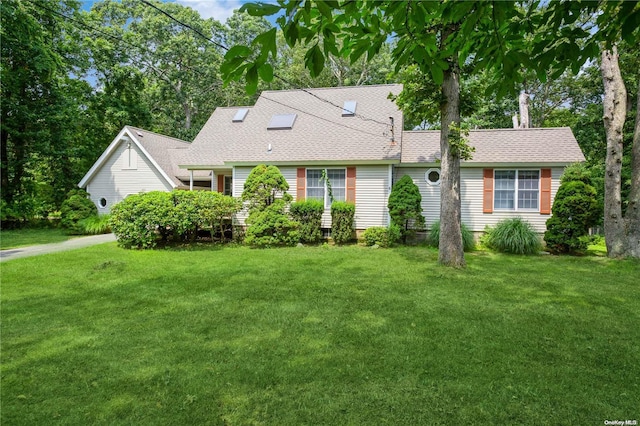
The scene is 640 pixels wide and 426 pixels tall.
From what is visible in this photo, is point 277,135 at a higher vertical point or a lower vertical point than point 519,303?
higher

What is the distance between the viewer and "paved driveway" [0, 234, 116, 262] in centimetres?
889

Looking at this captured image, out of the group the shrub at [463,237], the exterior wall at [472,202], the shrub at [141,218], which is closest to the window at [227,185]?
the shrub at [141,218]

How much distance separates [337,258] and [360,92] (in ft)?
29.5

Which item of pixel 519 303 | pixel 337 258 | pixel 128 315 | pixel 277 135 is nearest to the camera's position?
pixel 128 315

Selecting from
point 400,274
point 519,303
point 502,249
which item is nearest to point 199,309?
point 400,274

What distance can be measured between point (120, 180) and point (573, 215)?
57.8 feet

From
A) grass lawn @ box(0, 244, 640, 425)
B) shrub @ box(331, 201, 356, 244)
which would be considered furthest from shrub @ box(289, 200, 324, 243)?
grass lawn @ box(0, 244, 640, 425)

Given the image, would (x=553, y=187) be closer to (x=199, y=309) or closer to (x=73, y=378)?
(x=199, y=309)

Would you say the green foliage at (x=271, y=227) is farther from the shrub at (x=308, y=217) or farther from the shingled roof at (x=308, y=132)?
the shingled roof at (x=308, y=132)

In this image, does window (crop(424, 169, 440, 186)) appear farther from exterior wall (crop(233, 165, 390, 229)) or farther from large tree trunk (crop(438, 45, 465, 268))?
large tree trunk (crop(438, 45, 465, 268))

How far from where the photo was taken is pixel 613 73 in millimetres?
9188

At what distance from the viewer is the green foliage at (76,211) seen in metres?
13.8

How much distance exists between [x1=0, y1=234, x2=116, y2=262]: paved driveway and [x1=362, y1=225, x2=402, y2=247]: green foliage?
8963 mm

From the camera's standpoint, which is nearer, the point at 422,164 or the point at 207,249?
the point at 207,249
